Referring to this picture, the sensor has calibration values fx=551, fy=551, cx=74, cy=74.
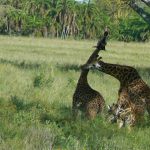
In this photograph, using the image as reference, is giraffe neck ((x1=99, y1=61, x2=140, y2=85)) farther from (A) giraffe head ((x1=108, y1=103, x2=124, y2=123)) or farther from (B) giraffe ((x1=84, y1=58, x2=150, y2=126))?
(A) giraffe head ((x1=108, y1=103, x2=124, y2=123))

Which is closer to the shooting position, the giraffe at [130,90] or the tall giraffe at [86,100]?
the giraffe at [130,90]

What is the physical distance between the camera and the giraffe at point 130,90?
9.31m

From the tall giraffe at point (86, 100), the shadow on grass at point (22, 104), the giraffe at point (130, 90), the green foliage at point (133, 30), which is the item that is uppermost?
the giraffe at point (130, 90)

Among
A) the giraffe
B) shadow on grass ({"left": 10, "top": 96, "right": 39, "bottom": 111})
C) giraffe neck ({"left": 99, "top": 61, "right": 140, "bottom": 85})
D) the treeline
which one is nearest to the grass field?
shadow on grass ({"left": 10, "top": 96, "right": 39, "bottom": 111})

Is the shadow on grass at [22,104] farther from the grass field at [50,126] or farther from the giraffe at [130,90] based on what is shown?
the giraffe at [130,90]

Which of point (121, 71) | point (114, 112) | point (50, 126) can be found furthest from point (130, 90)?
point (50, 126)

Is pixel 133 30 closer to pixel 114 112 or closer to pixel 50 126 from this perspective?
pixel 114 112

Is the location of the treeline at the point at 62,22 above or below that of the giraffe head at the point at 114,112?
below

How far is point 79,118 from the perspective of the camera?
9.73 metres

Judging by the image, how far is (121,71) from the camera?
9438 millimetres

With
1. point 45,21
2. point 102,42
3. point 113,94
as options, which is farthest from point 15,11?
point 102,42

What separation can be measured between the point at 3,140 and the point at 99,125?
2454 mm

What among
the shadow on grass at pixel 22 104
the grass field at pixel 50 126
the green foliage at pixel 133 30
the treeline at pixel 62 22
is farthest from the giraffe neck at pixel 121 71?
the green foliage at pixel 133 30

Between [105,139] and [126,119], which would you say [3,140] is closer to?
[105,139]
